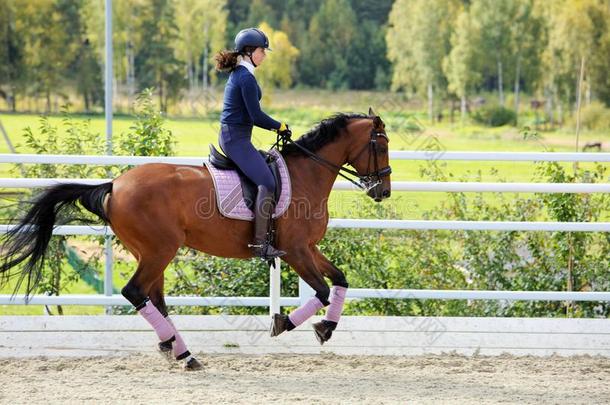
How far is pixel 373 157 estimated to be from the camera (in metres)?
6.59

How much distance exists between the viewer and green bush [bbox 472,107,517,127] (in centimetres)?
5125

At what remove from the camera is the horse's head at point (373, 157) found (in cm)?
657

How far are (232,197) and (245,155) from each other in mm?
300

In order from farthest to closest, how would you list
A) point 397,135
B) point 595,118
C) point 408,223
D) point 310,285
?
point 595,118
point 397,135
point 408,223
point 310,285

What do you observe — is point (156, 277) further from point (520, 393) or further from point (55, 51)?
point (55, 51)

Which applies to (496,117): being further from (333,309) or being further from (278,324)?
(278,324)

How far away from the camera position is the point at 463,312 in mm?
8844

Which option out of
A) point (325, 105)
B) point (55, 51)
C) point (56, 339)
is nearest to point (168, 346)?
point (56, 339)

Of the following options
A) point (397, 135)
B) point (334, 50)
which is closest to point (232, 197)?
point (397, 135)

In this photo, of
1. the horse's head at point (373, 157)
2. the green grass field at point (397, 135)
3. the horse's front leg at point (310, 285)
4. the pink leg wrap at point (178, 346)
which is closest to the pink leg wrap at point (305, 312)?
the horse's front leg at point (310, 285)

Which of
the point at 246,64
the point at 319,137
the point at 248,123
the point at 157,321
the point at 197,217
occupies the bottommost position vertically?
the point at 157,321

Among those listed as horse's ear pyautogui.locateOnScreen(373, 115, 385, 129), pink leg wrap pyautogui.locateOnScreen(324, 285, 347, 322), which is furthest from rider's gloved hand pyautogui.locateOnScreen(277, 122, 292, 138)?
pink leg wrap pyautogui.locateOnScreen(324, 285, 347, 322)

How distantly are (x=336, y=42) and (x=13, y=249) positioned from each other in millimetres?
56619

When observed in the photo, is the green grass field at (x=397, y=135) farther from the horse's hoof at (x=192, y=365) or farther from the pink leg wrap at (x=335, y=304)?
the pink leg wrap at (x=335, y=304)
